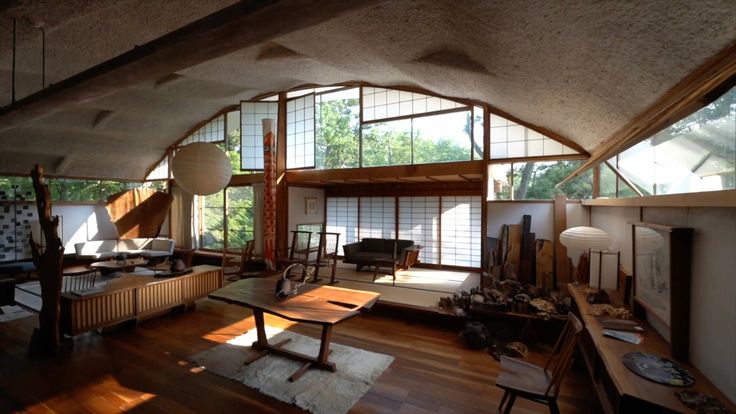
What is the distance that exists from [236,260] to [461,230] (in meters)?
5.46

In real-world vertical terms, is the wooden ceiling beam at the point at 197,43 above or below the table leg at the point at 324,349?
above

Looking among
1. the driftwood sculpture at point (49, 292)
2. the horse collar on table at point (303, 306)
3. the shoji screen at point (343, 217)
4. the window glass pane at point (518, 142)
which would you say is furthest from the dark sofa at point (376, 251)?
the driftwood sculpture at point (49, 292)

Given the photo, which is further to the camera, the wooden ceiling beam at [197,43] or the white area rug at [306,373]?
the white area rug at [306,373]

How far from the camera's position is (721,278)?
5.04ft

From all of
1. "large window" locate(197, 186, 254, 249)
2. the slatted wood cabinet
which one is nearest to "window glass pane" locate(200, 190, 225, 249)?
"large window" locate(197, 186, 254, 249)

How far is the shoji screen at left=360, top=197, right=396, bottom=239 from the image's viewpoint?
7.54m

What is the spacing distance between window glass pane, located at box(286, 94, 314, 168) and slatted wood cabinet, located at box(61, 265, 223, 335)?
293 centimetres

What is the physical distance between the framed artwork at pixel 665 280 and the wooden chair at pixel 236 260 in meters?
6.00

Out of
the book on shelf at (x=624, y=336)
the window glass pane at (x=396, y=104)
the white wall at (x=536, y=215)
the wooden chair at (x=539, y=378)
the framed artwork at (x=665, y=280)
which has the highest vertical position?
the window glass pane at (x=396, y=104)

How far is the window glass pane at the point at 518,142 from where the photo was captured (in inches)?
189

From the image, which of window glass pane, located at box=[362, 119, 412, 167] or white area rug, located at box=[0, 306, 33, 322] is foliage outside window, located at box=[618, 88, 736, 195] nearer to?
window glass pane, located at box=[362, 119, 412, 167]

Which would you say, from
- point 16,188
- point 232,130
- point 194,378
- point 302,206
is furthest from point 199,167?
point 16,188

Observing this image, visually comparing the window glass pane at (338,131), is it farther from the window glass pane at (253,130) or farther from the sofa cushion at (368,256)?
the sofa cushion at (368,256)

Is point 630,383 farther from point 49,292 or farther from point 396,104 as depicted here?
point 396,104
